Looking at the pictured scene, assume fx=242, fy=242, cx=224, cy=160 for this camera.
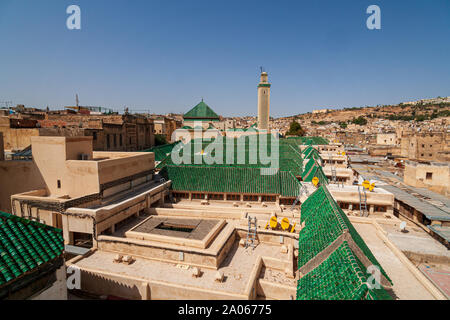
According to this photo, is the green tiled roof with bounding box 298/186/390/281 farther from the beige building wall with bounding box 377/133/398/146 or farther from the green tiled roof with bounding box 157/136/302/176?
the beige building wall with bounding box 377/133/398/146

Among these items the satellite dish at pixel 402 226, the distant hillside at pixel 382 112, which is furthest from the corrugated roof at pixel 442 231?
the distant hillside at pixel 382 112

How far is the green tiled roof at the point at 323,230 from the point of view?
27.6 feet

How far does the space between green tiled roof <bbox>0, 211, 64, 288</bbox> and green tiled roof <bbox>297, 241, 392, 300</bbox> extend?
24.2 feet

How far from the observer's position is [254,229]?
14.2m

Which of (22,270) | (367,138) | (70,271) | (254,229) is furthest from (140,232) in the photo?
(367,138)

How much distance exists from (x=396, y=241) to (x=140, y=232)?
44.6 ft

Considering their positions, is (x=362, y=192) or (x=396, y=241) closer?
(x=396, y=241)

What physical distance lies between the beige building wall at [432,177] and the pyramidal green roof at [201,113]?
27.6m

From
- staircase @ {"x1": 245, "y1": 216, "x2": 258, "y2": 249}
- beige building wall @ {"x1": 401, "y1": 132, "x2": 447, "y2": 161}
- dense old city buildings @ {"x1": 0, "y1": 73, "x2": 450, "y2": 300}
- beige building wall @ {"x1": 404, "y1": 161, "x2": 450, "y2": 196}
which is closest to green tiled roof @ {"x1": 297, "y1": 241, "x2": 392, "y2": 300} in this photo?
dense old city buildings @ {"x1": 0, "y1": 73, "x2": 450, "y2": 300}

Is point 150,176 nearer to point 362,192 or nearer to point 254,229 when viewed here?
point 254,229

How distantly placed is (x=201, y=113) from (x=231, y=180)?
22.7 m

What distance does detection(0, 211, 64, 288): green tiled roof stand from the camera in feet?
19.9

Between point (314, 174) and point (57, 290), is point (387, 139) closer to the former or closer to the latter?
point (314, 174)
